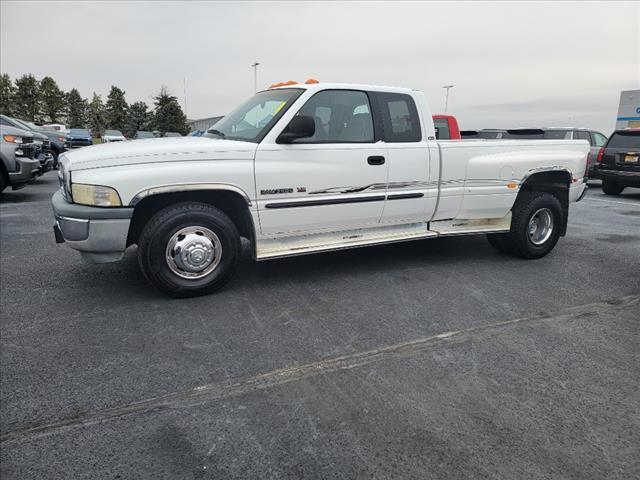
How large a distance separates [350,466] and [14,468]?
145 cm

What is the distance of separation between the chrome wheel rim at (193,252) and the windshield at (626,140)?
11966 mm

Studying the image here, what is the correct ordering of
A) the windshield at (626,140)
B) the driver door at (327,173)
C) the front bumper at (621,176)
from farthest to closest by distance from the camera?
the windshield at (626,140) < the front bumper at (621,176) < the driver door at (327,173)

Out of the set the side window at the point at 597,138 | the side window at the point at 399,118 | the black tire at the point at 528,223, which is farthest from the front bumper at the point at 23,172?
the side window at the point at 597,138

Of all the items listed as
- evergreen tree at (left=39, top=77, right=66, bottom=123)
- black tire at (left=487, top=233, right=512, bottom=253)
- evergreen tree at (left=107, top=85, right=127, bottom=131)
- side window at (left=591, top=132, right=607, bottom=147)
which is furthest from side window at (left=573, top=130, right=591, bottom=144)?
evergreen tree at (left=39, top=77, right=66, bottom=123)

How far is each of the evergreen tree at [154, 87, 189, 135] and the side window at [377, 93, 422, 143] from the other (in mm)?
56766

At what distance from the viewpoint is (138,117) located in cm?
6162

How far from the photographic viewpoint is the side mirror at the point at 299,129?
4098mm

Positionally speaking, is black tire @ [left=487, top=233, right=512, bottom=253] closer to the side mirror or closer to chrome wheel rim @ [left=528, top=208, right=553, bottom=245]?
chrome wheel rim @ [left=528, top=208, right=553, bottom=245]

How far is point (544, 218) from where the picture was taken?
580 cm

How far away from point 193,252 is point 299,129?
139 cm

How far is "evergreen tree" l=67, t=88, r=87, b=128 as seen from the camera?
61.8 metres

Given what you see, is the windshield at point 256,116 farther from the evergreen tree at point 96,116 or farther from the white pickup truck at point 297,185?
the evergreen tree at point 96,116

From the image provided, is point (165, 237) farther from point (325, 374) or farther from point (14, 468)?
point (14, 468)

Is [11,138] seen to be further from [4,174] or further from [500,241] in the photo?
[500,241]
